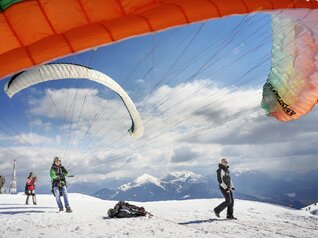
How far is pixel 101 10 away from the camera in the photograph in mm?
5465

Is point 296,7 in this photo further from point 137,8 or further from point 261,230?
point 261,230

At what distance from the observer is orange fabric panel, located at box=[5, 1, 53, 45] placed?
4.97 metres

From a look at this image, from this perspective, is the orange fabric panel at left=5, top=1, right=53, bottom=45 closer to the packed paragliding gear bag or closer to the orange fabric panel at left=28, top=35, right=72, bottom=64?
the orange fabric panel at left=28, top=35, right=72, bottom=64

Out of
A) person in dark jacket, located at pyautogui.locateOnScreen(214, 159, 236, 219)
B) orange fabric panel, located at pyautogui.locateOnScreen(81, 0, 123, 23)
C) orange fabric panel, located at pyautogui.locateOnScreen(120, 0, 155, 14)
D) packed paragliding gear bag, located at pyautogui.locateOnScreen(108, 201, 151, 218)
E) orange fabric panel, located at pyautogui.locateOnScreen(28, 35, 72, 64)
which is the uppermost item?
orange fabric panel, located at pyautogui.locateOnScreen(120, 0, 155, 14)

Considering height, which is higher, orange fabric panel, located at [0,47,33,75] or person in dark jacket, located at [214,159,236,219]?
orange fabric panel, located at [0,47,33,75]

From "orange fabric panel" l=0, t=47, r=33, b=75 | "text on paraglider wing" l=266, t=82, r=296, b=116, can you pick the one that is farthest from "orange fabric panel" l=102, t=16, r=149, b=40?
"text on paraglider wing" l=266, t=82, r=296, b=116

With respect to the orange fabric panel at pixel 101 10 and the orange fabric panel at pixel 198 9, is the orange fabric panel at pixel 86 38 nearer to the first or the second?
the orange fabric panel at pixel 101 10

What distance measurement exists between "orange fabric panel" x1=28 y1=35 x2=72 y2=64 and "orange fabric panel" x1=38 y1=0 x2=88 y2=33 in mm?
188

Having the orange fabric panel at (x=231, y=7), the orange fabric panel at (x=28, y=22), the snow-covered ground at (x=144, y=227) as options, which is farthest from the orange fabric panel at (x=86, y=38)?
the snow-covered ground at (x=144, y=227)

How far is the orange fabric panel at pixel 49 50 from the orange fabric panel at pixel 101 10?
0.62m

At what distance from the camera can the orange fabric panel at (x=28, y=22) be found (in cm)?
497

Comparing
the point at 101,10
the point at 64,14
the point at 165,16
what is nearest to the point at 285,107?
the point at 165,16

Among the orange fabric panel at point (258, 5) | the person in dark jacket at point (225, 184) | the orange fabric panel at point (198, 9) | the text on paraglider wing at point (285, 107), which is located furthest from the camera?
the text on paraglider wing at point (285, 107)

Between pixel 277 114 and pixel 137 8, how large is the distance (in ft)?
23.2
